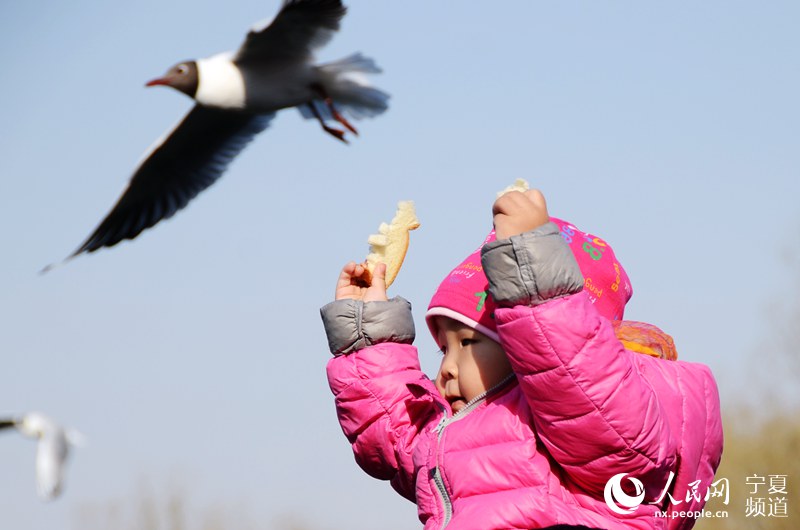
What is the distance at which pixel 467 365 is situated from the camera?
2.66 meters

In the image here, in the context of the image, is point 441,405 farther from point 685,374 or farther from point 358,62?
point 358,62

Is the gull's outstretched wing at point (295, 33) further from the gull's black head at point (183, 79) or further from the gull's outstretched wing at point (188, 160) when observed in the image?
the gull's outstretched wing at point (188, 160)

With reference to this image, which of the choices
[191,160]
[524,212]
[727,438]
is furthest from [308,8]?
[727,438]

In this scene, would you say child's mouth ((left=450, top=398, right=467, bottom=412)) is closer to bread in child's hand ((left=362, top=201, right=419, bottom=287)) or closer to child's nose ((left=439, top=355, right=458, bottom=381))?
child's nose ((left=439, top=355, right=458, bottom=381))

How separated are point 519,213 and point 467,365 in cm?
45

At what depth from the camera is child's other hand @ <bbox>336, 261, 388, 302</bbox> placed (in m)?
3.05

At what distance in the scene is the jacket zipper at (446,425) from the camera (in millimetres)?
2520

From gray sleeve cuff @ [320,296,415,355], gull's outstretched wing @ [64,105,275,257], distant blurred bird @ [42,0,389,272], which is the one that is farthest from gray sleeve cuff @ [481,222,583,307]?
gull's outstretched wing @ [64,105,275,257]

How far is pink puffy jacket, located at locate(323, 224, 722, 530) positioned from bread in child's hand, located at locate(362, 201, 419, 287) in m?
0.34

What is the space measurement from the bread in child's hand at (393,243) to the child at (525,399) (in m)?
0.14

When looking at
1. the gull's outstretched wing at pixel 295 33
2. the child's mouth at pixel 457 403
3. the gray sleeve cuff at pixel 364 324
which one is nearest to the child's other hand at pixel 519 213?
the child's mouth at pixel 457 403

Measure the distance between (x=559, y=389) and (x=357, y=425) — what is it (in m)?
0.80

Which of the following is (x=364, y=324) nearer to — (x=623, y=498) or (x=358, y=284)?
(x=358, y=284)

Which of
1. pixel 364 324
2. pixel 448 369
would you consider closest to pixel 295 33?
pixel 364 324
